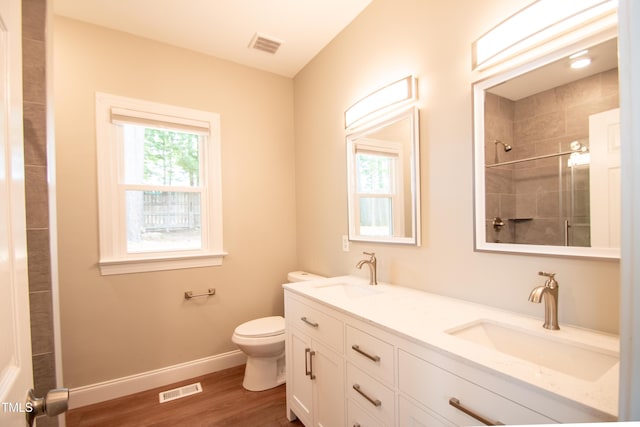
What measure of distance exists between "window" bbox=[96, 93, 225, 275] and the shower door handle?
1.29 metres

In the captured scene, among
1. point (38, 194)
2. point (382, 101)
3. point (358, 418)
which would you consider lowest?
point (358, 418)

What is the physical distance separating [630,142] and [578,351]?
83cm

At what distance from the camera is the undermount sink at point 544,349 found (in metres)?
0.87

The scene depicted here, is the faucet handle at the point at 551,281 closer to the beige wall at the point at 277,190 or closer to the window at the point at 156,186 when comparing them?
the beige wall at the point at 277,190

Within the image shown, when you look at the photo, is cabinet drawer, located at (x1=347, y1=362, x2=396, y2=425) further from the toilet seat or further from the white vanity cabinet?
the toilet seat

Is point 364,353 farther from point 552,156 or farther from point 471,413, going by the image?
point 552,156

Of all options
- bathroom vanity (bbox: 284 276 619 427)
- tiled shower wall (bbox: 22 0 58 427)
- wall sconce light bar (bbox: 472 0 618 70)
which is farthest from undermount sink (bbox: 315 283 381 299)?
tiled shower wall (bbox: 22 0 58 427)

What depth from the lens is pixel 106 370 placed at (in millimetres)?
2098

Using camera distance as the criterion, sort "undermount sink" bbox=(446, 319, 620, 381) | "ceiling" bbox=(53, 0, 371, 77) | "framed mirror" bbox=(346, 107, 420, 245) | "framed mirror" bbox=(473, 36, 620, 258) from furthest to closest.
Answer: "ceiling" bbox=(53, 0, 371, 77) → "framed mirror" bbox=(346, 107, 420, 245) → "framed mirror" bbox=(473, 36, 620, 258) → "undermount sink" bbox=(446, 319, 620, 381)

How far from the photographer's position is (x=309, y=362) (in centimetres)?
159

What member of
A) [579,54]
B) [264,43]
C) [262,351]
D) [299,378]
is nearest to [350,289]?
[299,378]

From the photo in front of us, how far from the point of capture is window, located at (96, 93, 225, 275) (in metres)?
2.12

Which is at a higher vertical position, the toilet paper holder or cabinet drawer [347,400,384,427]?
the toilet paper holder

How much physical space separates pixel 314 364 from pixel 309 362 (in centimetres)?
4
